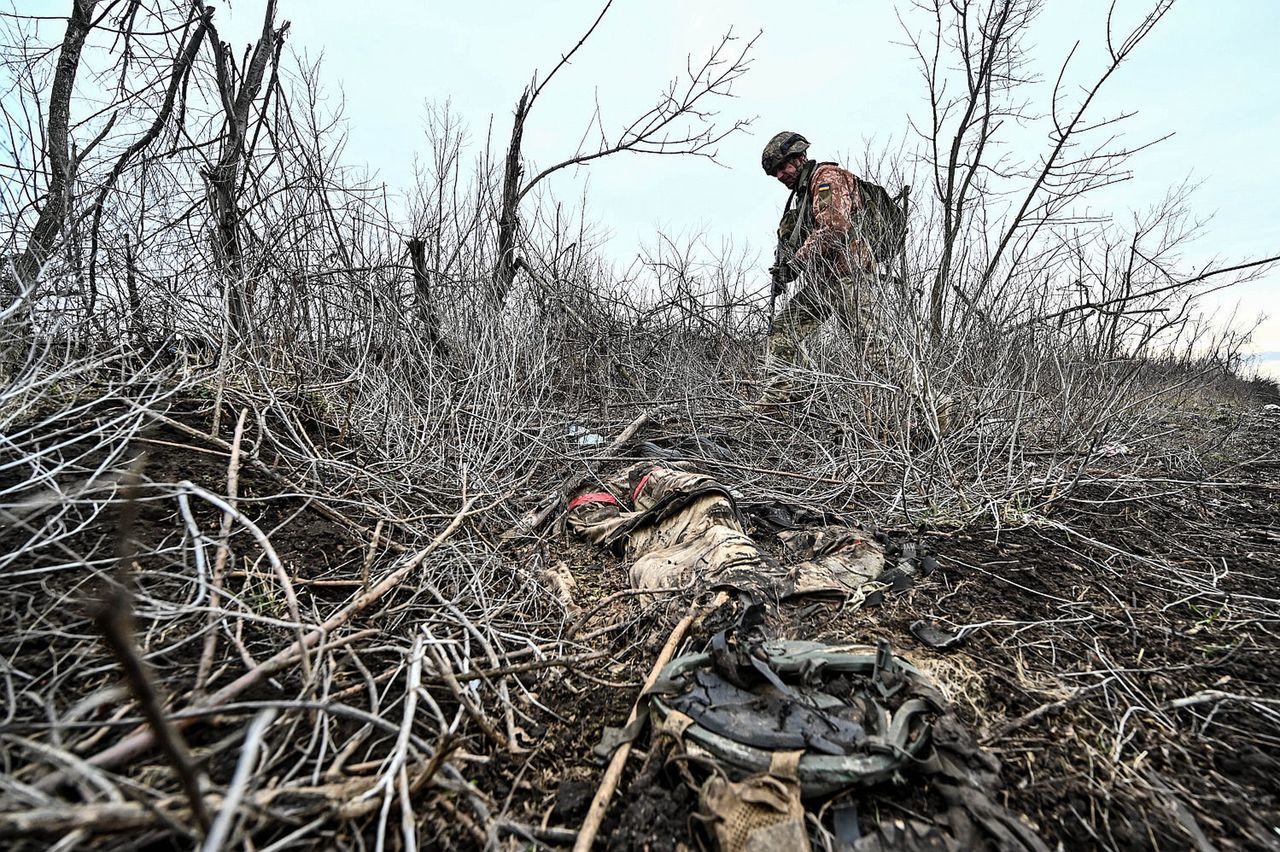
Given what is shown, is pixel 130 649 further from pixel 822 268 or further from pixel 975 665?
pixel 822 268

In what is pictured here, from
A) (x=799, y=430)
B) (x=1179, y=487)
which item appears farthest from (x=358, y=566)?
(x=1179, y=487)

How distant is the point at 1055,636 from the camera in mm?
1850

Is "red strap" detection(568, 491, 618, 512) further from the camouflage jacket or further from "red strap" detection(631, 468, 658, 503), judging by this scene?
the camouflage jacket

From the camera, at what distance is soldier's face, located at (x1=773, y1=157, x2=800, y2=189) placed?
4754mm

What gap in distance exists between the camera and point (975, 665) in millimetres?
1689

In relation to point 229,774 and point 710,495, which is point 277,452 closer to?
point 229,774

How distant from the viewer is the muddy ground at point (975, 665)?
3.90 feet

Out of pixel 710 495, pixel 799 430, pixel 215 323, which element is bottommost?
pixel 710 495

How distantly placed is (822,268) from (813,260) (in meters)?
0.09

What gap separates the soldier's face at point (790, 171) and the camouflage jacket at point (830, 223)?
0.59 feet

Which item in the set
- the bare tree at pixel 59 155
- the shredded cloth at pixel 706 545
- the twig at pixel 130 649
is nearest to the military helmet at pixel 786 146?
the shredded cloth at pixel 706 545

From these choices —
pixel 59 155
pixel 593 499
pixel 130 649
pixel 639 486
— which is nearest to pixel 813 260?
pixel 639 486

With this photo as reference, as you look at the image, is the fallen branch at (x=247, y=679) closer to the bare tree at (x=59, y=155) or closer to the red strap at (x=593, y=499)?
the red strap at (x=593, y=499)

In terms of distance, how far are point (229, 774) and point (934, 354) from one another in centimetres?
388
